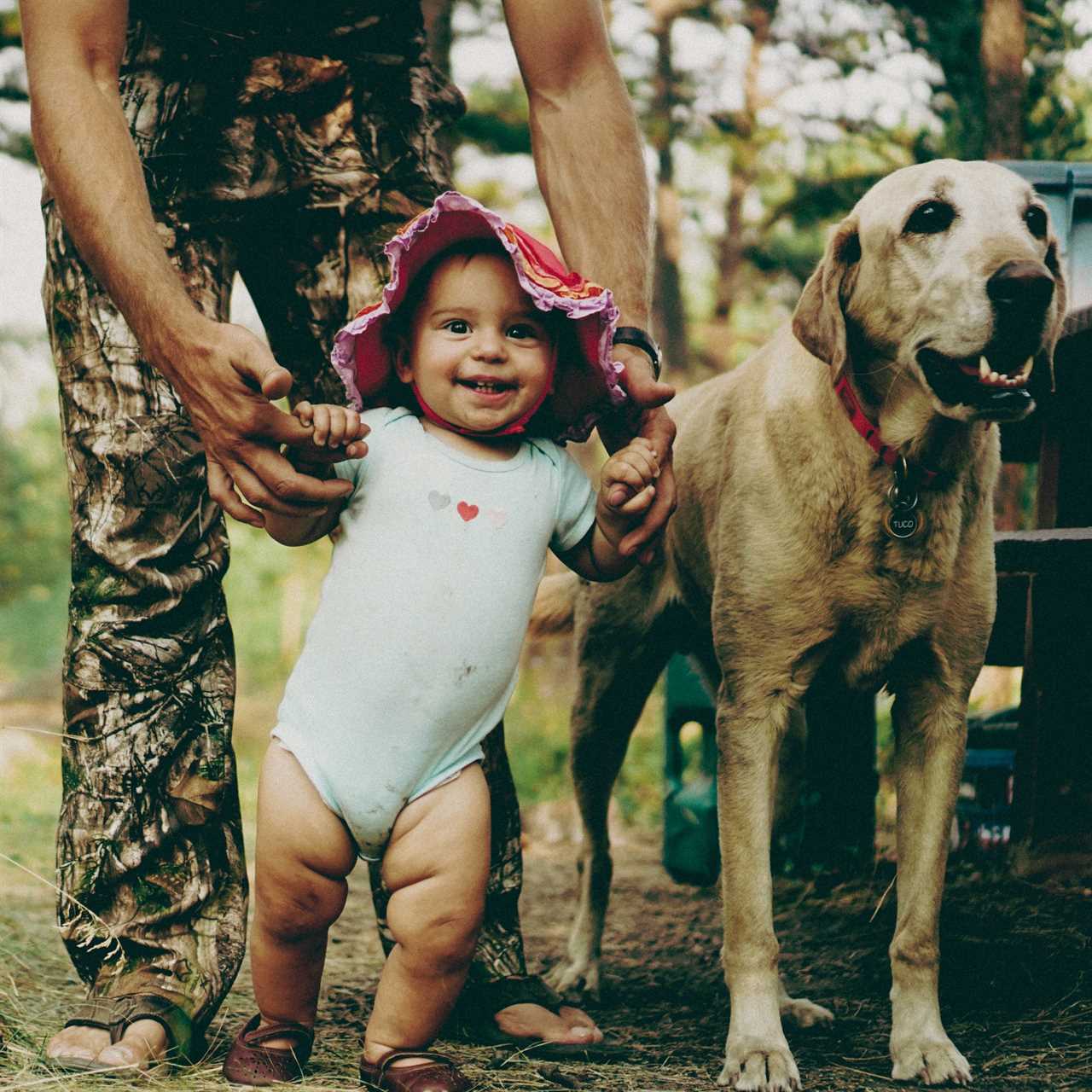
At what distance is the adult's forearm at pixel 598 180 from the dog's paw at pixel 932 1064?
1.52 m

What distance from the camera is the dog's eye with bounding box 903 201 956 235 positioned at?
277 centimetres

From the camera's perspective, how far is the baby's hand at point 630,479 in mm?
2391

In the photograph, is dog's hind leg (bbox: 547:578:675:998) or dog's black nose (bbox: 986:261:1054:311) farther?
dog's hind leg (bbox: 547:578:675:998)

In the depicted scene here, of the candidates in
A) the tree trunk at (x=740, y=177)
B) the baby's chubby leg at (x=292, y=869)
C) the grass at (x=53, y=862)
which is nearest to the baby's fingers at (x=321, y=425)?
the baby's chubby leg at (x=292, y=869)

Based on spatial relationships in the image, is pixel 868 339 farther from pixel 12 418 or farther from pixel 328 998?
pixel 12 418

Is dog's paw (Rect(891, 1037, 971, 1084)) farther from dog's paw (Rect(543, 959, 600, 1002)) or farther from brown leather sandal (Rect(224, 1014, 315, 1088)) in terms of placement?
brown leather sandal (Rect(224, 1014, 315, 1088))

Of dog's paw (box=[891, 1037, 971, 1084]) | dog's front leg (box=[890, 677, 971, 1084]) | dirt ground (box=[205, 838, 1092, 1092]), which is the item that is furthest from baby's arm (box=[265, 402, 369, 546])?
dog's paw (box=[891, 1037, 971, 1084])

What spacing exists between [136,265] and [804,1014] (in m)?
2.14

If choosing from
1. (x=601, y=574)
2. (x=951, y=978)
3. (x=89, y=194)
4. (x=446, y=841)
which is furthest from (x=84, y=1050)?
(x=951, y=978)

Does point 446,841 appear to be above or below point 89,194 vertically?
→ below

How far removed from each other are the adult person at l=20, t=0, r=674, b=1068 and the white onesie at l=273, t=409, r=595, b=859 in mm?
293

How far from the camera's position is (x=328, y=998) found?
3.37 m

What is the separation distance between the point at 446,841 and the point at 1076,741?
7.61 ft

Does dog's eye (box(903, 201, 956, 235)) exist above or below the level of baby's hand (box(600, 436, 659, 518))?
above
